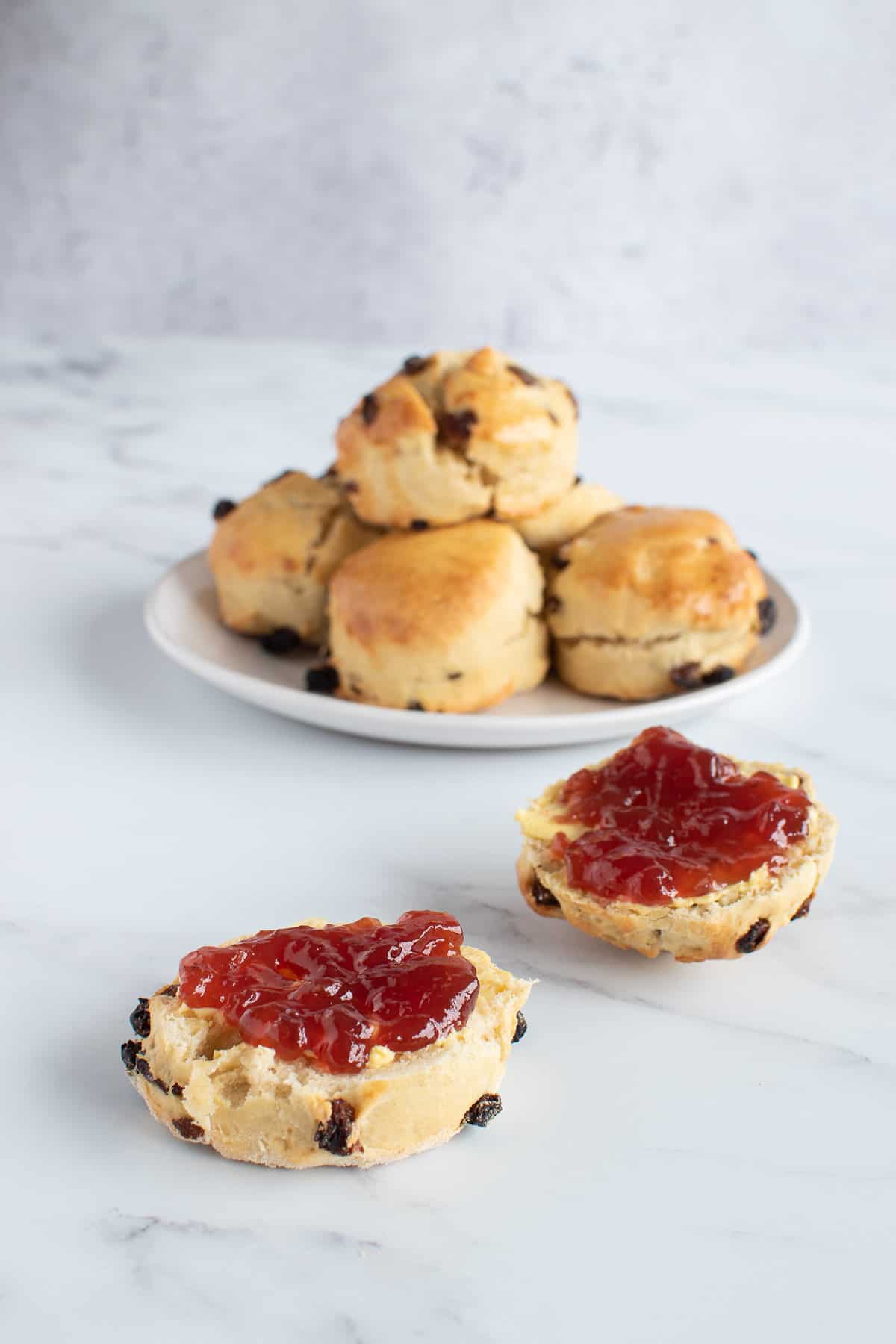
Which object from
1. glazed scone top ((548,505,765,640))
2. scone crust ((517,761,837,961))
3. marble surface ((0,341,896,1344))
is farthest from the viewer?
glazed scone top ((548,505,765,640))

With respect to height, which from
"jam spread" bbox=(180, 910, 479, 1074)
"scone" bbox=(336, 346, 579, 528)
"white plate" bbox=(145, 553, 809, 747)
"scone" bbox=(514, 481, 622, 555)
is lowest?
"white plate" bbox=(145, 553, 809, 747)

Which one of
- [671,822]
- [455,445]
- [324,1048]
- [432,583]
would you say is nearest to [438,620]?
[432,583]

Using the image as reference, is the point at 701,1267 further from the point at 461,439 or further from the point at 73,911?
the point at 461,439

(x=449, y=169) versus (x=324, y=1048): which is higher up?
(x=449, y=169)

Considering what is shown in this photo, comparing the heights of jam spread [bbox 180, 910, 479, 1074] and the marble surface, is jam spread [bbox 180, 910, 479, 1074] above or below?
above

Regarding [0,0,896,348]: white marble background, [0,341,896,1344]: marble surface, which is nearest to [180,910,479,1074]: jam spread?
[0,341,896,1344]: marble surface

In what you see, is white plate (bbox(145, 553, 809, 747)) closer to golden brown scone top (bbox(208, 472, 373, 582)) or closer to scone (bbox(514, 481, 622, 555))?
golden brown scone top (bbox(208, 472, 373, 582))

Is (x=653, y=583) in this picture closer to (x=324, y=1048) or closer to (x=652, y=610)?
(x=652, y=610)
